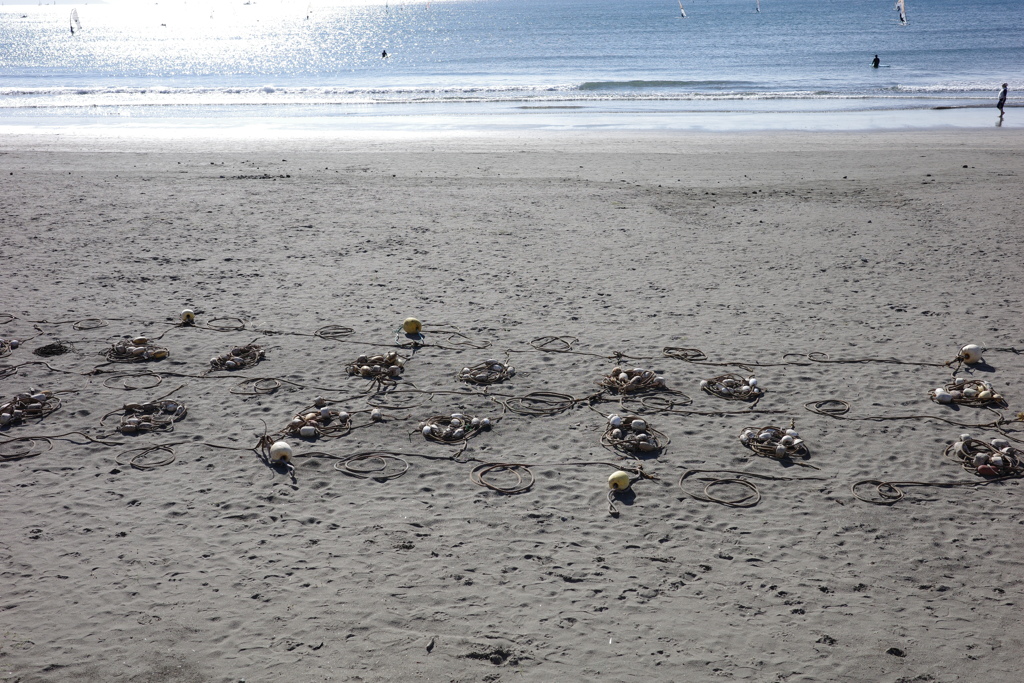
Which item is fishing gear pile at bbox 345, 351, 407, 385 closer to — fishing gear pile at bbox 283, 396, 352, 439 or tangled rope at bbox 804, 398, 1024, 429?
fishing gear pile at bbox 283, 396, 352, 439

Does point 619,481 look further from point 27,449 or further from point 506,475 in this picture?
point 27,449

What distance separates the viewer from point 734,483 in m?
5.39

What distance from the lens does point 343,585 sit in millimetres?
4375

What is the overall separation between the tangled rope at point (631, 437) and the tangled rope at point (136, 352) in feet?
14.6

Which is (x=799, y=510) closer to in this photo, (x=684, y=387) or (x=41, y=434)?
(x=684, y=387)

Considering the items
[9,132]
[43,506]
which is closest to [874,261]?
[43,506]

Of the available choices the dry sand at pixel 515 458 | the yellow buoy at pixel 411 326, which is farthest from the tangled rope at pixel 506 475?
the yellow buoy at pixel 411 326

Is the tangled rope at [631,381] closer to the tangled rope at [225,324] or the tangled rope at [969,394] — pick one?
the tangled rope at [969,394]

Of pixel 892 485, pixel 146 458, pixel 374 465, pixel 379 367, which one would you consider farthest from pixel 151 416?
pixel 892 485

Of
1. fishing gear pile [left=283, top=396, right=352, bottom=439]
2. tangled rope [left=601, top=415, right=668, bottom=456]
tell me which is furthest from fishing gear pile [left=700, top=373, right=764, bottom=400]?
fishing gear pile [left=283, top=396, right=352, bottom=439]

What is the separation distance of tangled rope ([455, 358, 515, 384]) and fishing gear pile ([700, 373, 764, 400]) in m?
1.79

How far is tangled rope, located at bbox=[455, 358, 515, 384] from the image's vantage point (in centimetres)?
699

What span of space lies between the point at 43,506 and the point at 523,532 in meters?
3.26

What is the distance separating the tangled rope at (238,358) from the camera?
23.9 ft
